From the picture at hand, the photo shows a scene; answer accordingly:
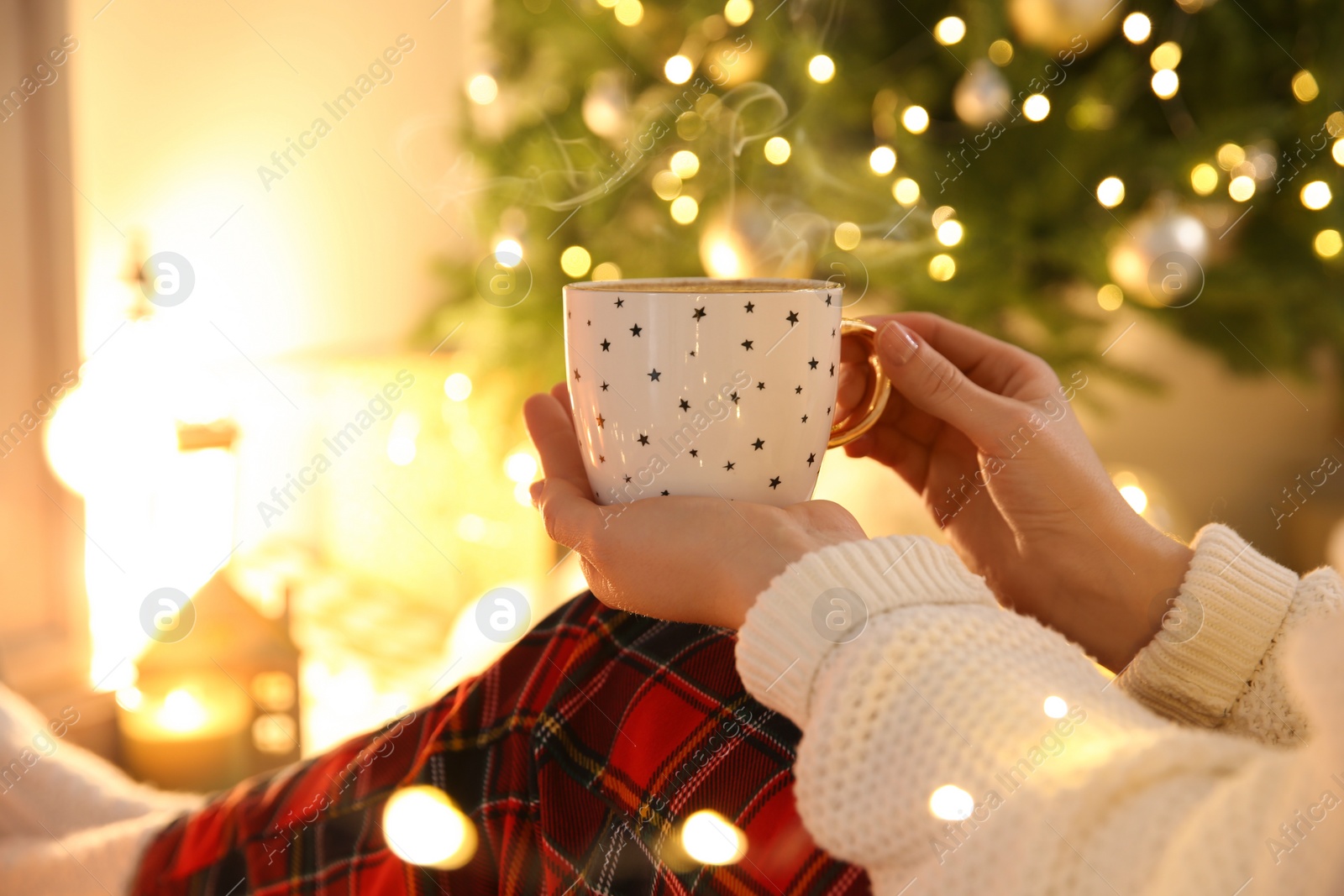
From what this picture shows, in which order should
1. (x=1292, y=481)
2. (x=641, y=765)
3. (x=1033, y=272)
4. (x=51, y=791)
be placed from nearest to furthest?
(x=641, y=765)
(x=51, y=791)
(x=1033, y=272)
(x=1292, y=481)

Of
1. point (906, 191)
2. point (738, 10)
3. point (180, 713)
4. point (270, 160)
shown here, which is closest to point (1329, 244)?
point (906, 191)

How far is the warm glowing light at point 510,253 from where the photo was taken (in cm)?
155

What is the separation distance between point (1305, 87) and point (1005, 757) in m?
1.30

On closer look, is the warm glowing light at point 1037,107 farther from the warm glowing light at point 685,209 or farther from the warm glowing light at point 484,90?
the warm glowing light at point 484,90

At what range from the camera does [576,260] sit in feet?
5.05

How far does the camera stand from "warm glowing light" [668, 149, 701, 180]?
54.0 inches

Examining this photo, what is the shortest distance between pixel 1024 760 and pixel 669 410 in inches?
10.3

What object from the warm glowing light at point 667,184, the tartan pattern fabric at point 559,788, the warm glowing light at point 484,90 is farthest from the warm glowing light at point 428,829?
the warm glowing light at point 484,90

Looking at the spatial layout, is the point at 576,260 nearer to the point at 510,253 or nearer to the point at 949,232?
the point at 510,253

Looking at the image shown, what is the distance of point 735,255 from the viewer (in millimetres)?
1221

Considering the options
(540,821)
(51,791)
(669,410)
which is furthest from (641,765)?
(51,791)

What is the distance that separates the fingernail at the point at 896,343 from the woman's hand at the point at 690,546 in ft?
0.34

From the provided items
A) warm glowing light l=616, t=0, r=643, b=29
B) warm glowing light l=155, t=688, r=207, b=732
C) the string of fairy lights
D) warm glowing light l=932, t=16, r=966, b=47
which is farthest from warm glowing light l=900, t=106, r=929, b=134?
warm glowing light l=155, t=688, r=207, b=732

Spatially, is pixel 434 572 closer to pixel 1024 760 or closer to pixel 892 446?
pixel 892 446
